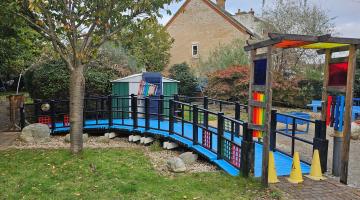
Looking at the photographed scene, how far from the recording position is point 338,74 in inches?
263

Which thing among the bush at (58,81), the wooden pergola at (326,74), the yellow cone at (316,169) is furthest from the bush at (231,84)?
the yellow cone at (316,169)

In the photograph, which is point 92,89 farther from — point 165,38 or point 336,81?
point 165,38

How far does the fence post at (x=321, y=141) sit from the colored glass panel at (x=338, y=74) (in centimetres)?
80

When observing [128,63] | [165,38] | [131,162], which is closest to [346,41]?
[131,162]

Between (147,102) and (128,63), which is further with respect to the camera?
(128,63)

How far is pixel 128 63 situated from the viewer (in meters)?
19.9

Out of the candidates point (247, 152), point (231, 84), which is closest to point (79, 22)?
point (247, 152)

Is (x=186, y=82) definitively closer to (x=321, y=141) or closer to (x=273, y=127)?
(x=273, y=127)

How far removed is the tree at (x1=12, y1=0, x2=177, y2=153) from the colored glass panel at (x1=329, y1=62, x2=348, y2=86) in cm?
388

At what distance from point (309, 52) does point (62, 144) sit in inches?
745

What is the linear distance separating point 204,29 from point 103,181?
27743mm

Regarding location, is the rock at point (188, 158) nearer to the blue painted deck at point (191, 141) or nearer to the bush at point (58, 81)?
the blue painted deck at point (191, 141)

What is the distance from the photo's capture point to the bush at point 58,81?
45.1 feet

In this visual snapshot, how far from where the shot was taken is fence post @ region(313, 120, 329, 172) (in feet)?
21.9
